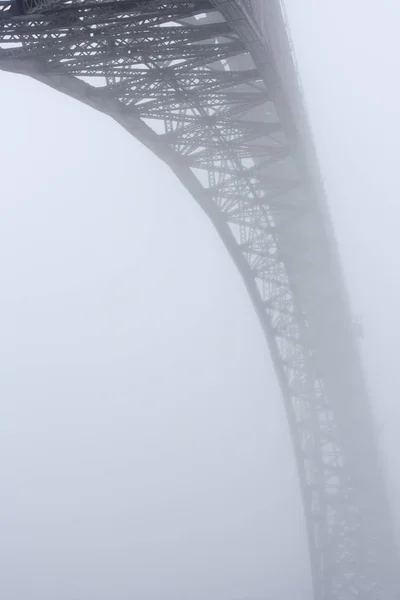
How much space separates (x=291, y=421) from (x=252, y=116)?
46.4ft

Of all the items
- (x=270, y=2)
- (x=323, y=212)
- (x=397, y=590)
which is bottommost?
→ (x=397, y=590)

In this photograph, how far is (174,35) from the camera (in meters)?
13.1

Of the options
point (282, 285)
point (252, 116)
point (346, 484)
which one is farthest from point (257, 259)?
point (346, 484)

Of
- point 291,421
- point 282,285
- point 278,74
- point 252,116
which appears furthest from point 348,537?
point 278,74

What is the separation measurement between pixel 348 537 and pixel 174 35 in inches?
1092

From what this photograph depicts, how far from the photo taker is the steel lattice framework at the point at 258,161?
12.9 meters

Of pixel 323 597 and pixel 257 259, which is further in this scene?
pixel 323 597

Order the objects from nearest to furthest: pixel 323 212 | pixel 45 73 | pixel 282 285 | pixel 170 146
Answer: pixel 45 73 < pixel 170 146 < pixel 323 212 < pixel 282 285

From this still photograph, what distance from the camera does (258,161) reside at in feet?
67.4

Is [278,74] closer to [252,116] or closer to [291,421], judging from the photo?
[252,116]

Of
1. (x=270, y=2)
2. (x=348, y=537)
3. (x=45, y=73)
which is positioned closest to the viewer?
(x=45, y=73)

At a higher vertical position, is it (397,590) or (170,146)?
(170,146)

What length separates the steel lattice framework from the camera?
1291cm

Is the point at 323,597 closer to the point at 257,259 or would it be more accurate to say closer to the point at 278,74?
the point at 257,259
